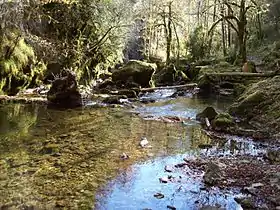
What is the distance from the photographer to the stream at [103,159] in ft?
18.7

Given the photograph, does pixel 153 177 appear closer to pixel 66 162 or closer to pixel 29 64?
pixel 66 162

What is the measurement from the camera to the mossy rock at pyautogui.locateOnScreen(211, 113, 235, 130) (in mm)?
10644

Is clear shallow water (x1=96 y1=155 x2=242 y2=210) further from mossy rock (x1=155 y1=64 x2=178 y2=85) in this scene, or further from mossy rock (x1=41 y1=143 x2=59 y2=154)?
mossy rock (x1=155 y1=64 x2=178 y2=85)

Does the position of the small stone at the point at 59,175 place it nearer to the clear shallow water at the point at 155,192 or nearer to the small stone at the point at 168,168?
the clear shallow water at the point at 155,192

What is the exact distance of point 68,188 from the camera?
6125 millimetres

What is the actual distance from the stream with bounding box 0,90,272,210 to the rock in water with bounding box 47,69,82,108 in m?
1.67

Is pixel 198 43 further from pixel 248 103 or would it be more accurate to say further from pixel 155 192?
pixel 155 192

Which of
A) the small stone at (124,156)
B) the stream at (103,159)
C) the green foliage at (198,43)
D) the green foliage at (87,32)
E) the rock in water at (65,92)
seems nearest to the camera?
the stream at (103,159)

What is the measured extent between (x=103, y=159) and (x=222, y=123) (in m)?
4.33

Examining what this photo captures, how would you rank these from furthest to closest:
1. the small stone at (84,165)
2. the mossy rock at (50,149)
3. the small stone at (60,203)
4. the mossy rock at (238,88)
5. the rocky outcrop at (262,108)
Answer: the mossy rock at (238,88) < the rocky outcrop at (262,108) < the mossy rock at (50,149) < the small stone at (84,165) < the small stone at (60,203)

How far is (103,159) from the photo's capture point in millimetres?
7797

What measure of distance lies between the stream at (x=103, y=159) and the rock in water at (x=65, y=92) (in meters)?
1.67

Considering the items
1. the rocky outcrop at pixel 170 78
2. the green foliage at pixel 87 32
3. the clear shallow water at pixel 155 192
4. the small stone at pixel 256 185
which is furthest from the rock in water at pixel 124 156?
the rocky outcrop at pixel 170 78

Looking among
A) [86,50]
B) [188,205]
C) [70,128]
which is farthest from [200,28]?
[188,205]
